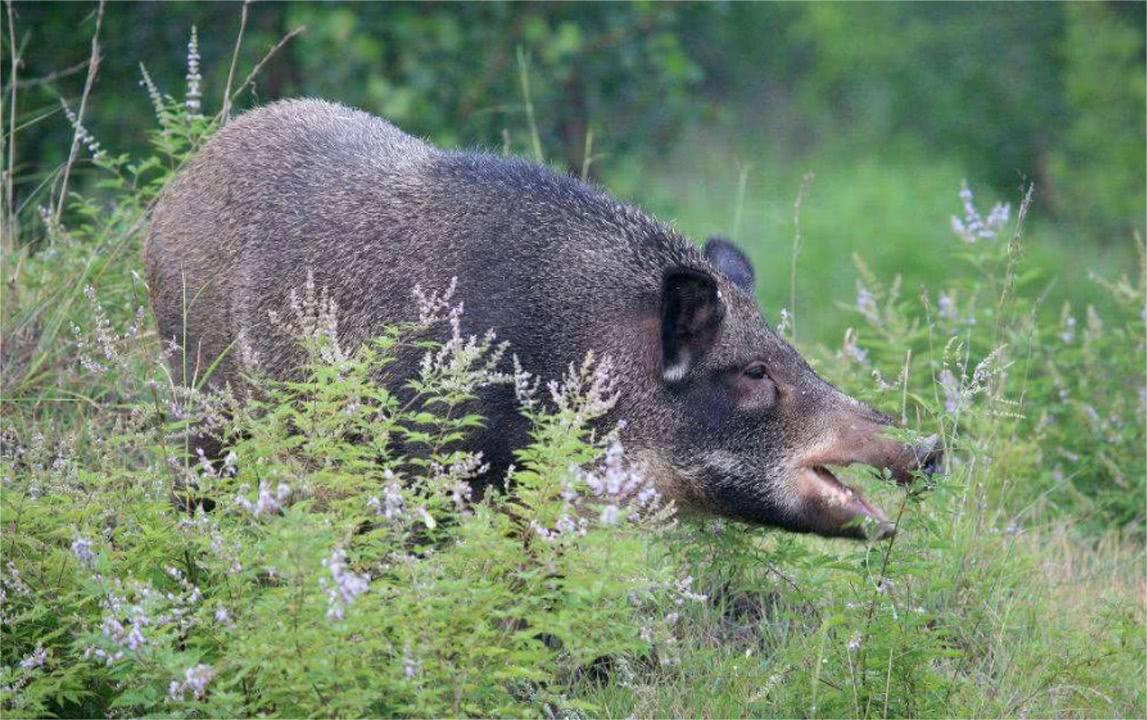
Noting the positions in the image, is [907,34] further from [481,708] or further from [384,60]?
[481,708]

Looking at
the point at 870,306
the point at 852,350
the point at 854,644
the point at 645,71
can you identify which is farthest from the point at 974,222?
the point at 645,71

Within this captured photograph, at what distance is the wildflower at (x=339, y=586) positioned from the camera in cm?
372

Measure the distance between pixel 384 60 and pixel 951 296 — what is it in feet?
19.2

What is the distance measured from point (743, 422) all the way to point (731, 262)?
0.78 meters

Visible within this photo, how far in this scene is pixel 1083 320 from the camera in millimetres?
14984

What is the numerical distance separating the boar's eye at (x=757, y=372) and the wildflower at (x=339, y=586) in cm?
208

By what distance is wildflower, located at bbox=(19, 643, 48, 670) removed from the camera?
169 inches

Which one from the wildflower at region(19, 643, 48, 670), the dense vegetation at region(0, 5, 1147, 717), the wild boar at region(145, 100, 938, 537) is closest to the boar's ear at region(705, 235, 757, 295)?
the wild boar at region(145, 100, 938, 537)

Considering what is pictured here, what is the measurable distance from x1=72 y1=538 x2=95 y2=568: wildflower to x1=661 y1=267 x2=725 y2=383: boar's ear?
1972mm

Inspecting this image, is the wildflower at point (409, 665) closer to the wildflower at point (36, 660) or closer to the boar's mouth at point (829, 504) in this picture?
the wildflower at point (36, 660)

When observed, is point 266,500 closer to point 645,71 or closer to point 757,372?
point 757,372

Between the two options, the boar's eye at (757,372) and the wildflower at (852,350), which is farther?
the wildflower at (852,350)

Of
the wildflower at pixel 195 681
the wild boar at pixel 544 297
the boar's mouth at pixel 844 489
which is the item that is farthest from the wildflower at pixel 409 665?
the boar's mouth at pixel 844 489

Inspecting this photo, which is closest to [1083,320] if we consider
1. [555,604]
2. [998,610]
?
[998,610]
